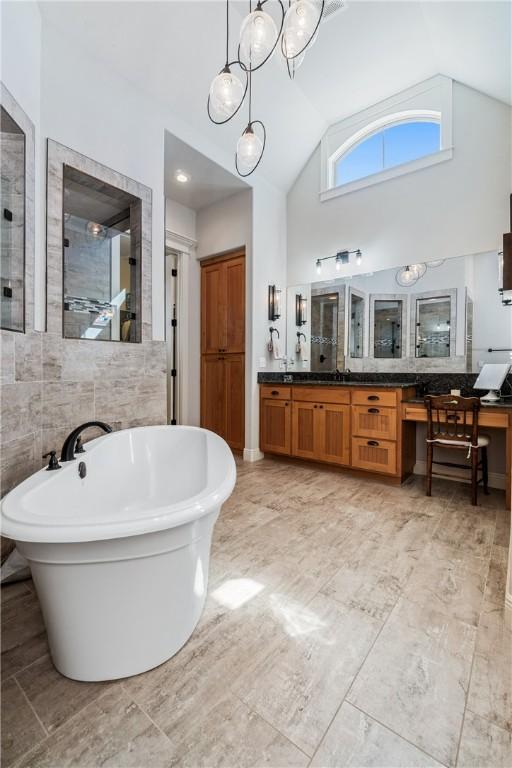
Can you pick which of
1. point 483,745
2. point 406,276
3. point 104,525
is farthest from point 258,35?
point 483,745

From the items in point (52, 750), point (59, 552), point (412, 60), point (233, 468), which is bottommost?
point (52, 750)

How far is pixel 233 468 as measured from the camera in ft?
4.62

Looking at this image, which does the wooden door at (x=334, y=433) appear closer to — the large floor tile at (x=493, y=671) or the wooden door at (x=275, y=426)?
the wooden door at (x=275, y=426)

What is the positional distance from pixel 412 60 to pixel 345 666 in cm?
446

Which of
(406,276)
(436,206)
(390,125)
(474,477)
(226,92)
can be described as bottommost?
(474,477)

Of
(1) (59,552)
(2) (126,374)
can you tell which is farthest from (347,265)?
(1) (59,552)

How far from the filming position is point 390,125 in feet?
11.7

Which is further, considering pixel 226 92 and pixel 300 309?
pixel 300 309

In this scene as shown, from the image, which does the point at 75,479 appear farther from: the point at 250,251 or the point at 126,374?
the point at 250,251

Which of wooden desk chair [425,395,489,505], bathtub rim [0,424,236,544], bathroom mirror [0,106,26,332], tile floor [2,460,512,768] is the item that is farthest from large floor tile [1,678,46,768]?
wooden desk chair [425,395,489,505]

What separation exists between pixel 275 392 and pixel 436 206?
241 centimetres

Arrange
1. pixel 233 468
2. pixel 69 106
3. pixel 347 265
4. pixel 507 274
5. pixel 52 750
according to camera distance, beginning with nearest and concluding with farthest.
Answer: pixel 52 750 < pixel 233 468 < pixel 507 274 < pixel 69 106 < pixel 347 265

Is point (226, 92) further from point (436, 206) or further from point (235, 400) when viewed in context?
point (235, 400)

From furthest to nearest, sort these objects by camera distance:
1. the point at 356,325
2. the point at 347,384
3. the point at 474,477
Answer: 1. the point at 356,325
2. the point at 347,384
3. the point at 474,477
